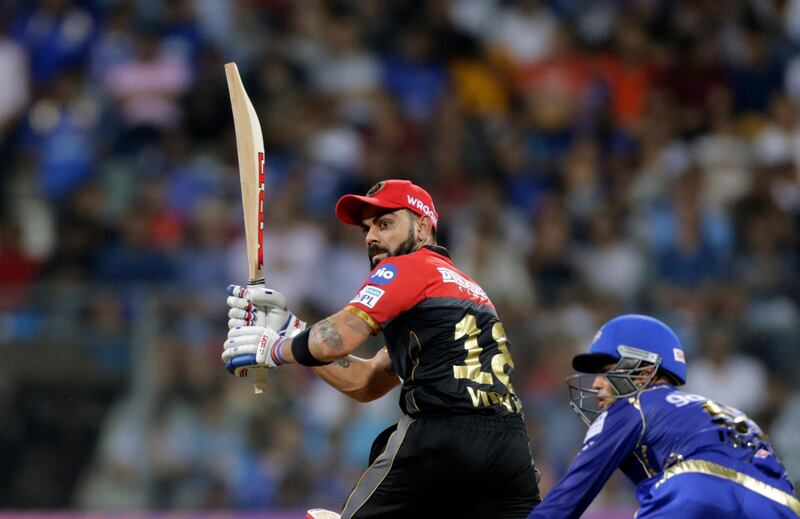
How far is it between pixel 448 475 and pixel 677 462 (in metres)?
0.99

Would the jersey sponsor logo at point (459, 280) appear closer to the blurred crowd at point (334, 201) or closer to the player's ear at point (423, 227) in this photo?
the player's ear at point (423, 227)

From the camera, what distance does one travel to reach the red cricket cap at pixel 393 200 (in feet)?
21.2

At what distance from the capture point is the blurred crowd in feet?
35.1

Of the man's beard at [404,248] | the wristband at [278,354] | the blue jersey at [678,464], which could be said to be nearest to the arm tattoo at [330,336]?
the wristband at [278,354]

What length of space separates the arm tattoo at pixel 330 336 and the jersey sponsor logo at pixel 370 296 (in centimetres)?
16

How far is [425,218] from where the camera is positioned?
258 inches

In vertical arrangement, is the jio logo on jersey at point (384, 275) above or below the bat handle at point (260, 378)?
above

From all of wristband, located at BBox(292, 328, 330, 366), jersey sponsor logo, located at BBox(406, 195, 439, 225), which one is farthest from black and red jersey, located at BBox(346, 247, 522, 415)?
jersey sponsor logo, located at BBox(406, 195, 439, 225)

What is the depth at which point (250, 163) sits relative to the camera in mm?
7020

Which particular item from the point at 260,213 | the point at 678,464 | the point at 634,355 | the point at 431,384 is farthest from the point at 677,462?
the point at 260,213

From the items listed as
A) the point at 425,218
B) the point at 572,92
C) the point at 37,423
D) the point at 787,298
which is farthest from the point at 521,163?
the point at 425,218

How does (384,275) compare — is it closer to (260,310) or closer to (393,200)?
(393,200)

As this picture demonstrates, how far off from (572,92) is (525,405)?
4422 mm

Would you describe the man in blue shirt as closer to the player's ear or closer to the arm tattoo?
the arm tattoo
